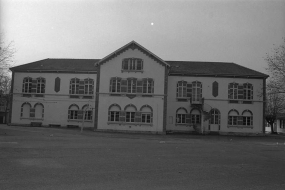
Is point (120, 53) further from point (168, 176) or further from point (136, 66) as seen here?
point (168, 176)

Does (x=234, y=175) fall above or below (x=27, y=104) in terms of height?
below

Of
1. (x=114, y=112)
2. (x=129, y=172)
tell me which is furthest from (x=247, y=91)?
(x=129, y=172)

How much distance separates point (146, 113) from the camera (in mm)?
37125

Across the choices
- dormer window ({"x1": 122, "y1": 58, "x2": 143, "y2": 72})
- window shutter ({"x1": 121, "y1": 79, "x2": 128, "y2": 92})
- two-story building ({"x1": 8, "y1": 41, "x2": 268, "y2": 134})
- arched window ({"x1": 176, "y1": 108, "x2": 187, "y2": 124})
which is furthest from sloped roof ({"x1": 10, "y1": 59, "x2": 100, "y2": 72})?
arched window ({"x1": 176, "y1": 108, "x2": 187, "y2": 124})

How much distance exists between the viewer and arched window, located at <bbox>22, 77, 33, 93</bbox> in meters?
42.7

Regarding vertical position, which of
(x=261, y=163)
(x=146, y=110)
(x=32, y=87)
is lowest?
(x=261, y=163)

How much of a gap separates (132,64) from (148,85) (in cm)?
317

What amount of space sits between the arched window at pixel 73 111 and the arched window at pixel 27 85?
613 centimetres

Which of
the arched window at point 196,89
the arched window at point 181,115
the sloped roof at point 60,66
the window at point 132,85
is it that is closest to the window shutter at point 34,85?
the sloped roof at point 60,66

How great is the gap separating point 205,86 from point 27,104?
24005 mm

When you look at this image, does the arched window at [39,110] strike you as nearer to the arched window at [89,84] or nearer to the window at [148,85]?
the arched window at [89,84]

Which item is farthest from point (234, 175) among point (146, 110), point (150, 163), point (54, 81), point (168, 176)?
point (54, 81)

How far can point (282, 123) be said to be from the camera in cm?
6369

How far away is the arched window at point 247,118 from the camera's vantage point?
131 feet
